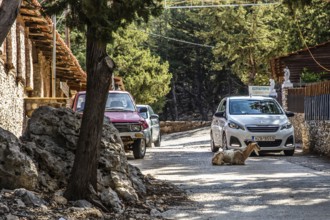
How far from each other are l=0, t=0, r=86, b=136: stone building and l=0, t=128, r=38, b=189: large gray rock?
24.0ft

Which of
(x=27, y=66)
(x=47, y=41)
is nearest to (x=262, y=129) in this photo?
(x=27, y=66)

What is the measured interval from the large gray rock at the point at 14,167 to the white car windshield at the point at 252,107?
526 inches

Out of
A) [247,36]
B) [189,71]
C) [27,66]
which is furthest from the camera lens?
[189,71]

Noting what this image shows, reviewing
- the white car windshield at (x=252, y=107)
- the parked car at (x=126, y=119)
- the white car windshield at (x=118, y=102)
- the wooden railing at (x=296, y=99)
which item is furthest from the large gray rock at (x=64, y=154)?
the wooden railing at (x=296, y=99)

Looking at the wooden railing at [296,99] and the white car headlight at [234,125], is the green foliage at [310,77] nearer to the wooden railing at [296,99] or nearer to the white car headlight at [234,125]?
the wooden railing at [296,99]

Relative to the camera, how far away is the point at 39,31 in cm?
2577

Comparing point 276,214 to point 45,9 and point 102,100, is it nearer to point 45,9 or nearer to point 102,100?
point 102,100

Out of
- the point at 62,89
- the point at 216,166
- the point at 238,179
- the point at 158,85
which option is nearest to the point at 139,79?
the point at 158,85

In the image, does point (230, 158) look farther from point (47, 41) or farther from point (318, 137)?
point (47, 41)

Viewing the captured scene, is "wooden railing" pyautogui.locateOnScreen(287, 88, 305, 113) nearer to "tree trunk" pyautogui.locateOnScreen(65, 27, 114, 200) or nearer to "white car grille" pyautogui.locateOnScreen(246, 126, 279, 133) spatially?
"white car grille" pyautogui.locateOnScreen(246, 126, 279, 133)

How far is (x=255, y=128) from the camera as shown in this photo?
22.0 metres

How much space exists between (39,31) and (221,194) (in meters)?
15.0

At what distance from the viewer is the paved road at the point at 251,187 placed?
9.94 metres

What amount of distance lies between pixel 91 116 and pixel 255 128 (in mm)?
12530
